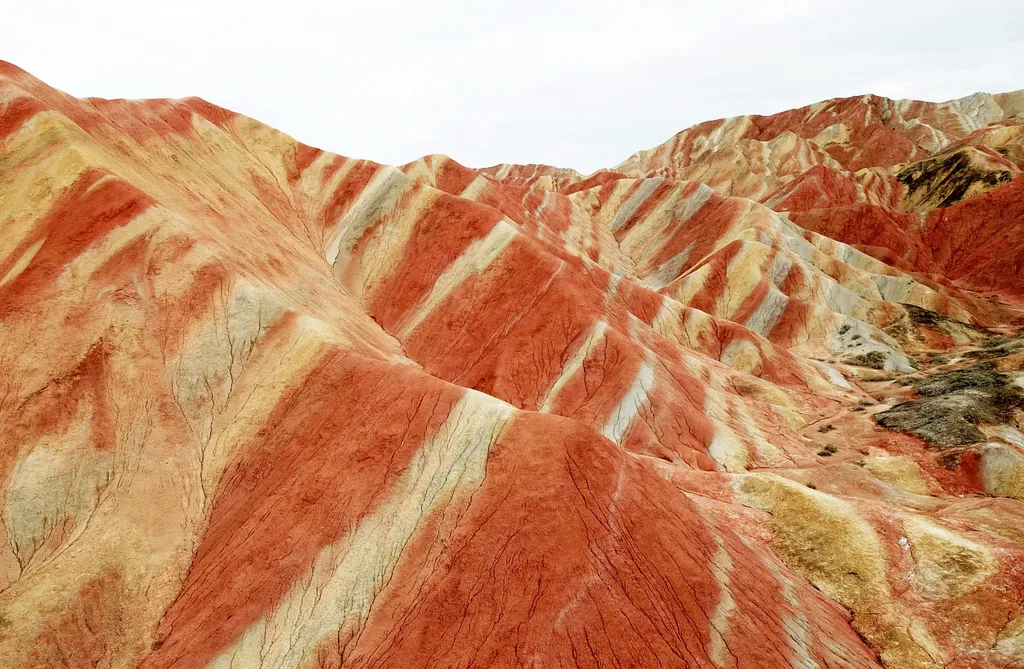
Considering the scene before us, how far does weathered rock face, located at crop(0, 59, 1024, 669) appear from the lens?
18797 mm

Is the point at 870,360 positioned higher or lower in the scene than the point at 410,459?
lower

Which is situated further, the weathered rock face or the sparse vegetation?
the sparse vegetation

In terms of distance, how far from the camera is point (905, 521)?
80.9 ft

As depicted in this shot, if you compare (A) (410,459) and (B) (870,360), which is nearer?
(A) (410,459)

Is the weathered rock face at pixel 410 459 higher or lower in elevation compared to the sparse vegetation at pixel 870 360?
higher

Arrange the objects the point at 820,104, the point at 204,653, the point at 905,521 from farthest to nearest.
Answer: the point at 820,104 → the point at 905,521 → the point at 204,653

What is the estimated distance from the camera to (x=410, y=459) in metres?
22.4

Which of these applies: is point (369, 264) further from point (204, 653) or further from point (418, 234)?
point (204, 653)

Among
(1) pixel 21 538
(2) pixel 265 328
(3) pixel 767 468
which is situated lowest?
(3) pixel 767 468

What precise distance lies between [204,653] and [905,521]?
96.2 ft

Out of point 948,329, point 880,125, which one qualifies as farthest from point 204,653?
point 880,125

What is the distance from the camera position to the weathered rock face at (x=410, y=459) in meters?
18.8

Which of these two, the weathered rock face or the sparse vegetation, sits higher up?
the weathered rock face

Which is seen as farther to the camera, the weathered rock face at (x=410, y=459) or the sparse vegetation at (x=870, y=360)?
the sparse vegetation at (x=870, y=360)
